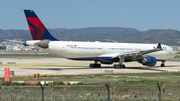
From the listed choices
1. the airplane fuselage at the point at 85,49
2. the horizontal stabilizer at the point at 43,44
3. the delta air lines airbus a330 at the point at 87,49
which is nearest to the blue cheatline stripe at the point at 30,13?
the delta air lines airbus a330 at the point at 87,49

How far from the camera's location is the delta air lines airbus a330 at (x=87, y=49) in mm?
42219

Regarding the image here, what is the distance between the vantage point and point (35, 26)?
42469mm

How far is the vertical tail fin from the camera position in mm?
42125

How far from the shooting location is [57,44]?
42.8m

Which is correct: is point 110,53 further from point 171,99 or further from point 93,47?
point 171,99

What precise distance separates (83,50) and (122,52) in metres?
8.05

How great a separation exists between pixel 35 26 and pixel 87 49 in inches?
346

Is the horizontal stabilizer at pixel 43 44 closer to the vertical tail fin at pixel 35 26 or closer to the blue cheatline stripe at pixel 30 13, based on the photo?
the vertical tail fin at pixel 35 26

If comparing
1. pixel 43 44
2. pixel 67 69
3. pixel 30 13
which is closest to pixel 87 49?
pixel 67 69

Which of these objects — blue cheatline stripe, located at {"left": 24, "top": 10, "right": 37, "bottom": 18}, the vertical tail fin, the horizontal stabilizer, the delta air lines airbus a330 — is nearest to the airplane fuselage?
the delta air lines airbus a330

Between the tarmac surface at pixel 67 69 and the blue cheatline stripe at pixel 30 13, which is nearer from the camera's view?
the tarmac surface at pixel 67 69

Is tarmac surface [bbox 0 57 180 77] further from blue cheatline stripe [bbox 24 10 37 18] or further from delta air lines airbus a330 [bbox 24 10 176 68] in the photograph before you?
blue cheatline stripe [bbox 24 10 37 18]

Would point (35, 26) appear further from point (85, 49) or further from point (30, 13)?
point (85, 49)

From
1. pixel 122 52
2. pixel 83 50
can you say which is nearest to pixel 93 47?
pixel 83 50
